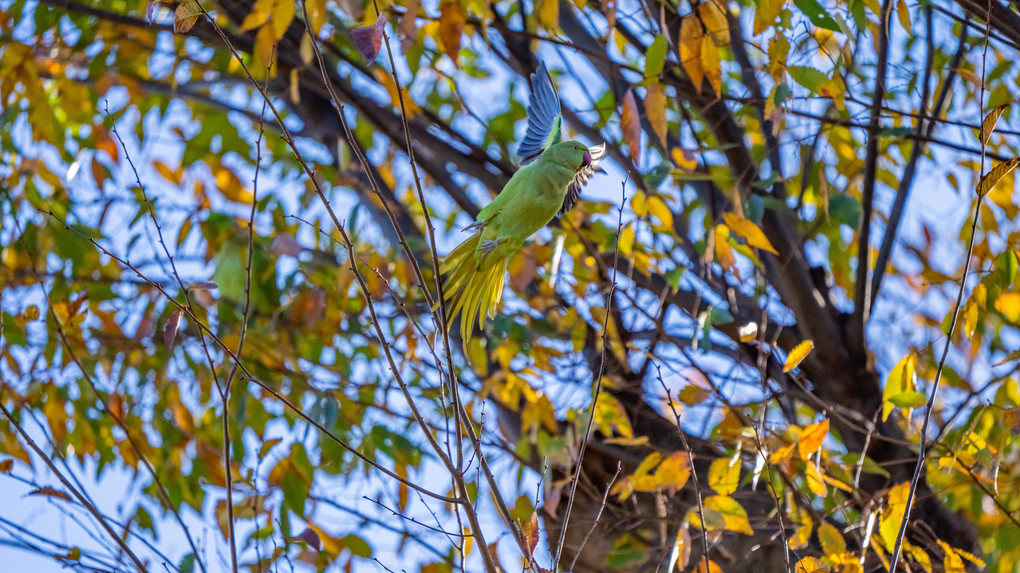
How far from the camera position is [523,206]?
2184 millimetres

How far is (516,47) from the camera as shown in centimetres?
321

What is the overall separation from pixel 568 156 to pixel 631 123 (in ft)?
0.68

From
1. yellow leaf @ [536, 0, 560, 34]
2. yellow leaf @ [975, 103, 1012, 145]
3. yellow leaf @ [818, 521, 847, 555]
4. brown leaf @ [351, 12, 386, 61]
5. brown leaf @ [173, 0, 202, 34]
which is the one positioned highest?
yellow leaf @ [536, 0, 560, 34]

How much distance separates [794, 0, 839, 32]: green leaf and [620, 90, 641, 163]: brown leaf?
480 millimetres

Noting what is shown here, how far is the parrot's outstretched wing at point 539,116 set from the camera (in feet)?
8.44

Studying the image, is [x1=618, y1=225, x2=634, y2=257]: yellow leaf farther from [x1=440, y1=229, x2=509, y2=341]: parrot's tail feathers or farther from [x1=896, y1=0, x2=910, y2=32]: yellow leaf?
[x1=896, y1=0, x2=910, y2=32]: yellow leaf

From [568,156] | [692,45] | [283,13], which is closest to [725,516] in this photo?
[568,156]

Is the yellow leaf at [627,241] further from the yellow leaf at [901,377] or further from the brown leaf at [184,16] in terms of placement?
the brown leaf at [184,16]

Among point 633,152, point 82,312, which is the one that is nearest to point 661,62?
point 633,152

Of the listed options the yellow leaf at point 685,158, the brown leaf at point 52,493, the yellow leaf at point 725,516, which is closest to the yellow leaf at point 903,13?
the yellow leaf at point 685,158

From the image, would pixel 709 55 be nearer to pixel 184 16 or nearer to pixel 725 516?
pixel 725 516

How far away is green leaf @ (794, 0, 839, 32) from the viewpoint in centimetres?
204

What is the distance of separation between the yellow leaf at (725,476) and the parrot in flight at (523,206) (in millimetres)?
725

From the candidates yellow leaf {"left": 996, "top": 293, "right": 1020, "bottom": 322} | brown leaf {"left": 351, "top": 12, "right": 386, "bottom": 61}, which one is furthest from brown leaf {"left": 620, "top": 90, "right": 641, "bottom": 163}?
yellow leaf {"left": 996, "top": 293, "right": 1020, "bottom": 322}
